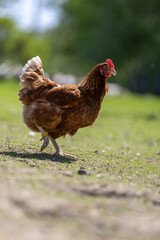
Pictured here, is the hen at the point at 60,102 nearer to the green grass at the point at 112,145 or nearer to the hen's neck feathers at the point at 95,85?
the hen's neck feathers at the point at 95,85

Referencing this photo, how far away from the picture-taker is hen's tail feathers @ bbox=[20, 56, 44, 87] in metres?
6.30

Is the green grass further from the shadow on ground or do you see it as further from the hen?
the hen

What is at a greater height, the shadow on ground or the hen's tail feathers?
the hen's tail feathers

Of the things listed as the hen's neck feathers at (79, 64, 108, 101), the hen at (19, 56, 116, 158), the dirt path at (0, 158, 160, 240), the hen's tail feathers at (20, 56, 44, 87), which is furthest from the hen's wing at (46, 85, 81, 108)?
→ the dirt path at (0, 158, 160, 240)

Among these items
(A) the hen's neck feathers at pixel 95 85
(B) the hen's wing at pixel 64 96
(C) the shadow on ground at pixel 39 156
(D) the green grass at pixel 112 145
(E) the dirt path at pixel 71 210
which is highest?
(A) the hen's neck feathers at pixel 95 85

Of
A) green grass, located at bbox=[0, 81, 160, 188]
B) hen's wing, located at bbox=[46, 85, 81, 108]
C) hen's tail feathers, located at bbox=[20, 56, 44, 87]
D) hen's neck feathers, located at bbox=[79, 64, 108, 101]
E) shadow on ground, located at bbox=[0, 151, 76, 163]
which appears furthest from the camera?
hen's tail feathers, located at bbox=[20, 56, 44, 87]

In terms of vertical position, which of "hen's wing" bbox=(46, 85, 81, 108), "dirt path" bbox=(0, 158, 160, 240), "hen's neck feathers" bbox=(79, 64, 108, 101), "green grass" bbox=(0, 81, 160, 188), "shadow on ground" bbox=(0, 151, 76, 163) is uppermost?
"hen's neck feathers" bbox=(79, 64, 108, 101)

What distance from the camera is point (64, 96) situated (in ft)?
19.3

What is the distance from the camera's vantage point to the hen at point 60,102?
5.83 m

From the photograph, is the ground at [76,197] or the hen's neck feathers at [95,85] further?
the hen's neck feathers at [95,85]

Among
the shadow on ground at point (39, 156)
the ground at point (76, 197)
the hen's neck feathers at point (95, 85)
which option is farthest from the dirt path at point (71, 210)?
the hen's neck feathers at point (95, 85)

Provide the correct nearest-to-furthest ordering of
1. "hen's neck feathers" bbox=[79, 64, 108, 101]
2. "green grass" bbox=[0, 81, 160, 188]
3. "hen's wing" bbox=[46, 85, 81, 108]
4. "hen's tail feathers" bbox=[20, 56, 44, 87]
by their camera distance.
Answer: "green grass" bbox=[0, 81, 160, 188], "hen's wing" bbox=[46, 85, 81, 108], "hen's neck feathers" bbox=[79, 64, 108, 101], "hen's tail feathers" bbox=[20, 56, 44, 87]

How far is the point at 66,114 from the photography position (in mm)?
5859

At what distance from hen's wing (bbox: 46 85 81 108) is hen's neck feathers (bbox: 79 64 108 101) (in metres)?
0.21
